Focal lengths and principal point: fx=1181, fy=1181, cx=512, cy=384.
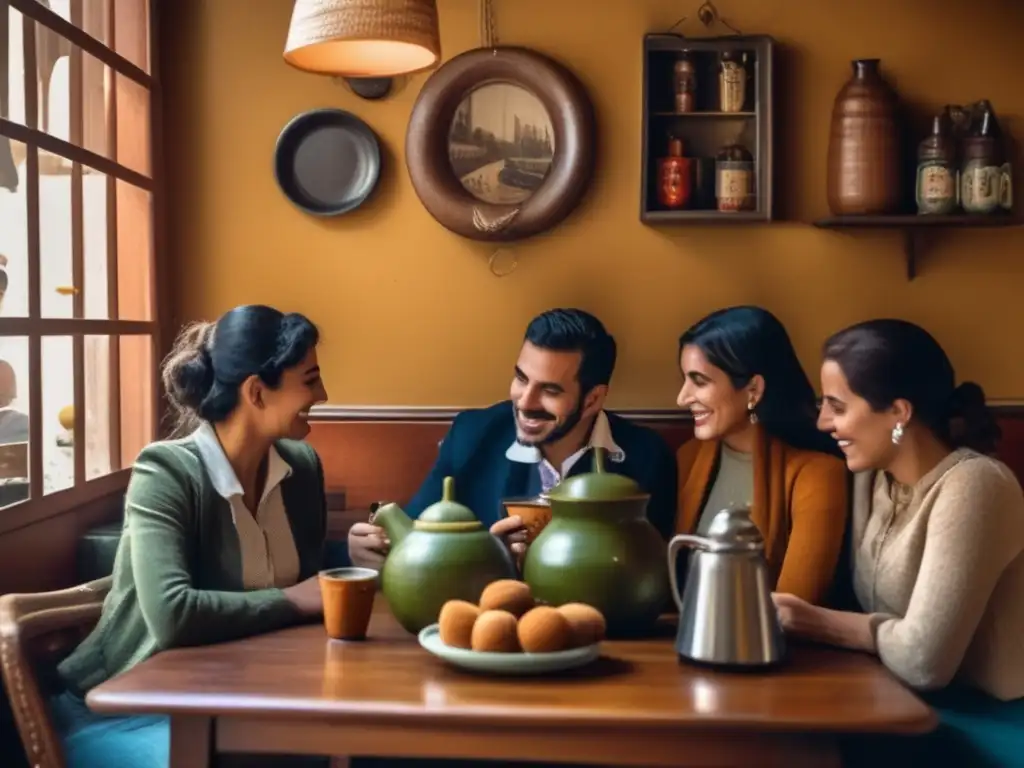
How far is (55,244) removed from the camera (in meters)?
2.53

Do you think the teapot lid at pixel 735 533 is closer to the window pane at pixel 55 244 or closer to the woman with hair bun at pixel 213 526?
the woman with hair bun at pixel 213 526

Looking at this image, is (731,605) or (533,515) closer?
(731,605)

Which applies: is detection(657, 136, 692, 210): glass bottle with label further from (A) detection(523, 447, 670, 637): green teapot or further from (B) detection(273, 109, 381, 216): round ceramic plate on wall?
(A) detection(523, 447, 670, 637): green teapot

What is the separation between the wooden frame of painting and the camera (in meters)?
3.04

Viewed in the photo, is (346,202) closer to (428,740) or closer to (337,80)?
(337,80)

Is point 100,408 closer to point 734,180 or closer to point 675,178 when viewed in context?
point 675,178

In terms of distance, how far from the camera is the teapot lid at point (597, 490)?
5.45 feet

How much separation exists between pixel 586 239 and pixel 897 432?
4.31 ft

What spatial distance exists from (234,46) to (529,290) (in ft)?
3.38

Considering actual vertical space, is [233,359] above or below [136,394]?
above

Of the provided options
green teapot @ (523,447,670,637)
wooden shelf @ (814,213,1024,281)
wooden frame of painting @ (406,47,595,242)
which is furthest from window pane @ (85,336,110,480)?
wooden shelf @ (814,213,1024,281)

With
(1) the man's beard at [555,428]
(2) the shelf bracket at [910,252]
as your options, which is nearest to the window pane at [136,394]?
(1) the man's beard at [555,428]

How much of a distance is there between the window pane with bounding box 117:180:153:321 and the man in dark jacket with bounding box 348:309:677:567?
3.10 ft

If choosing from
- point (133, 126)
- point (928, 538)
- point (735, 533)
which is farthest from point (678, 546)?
point (133, 126)
